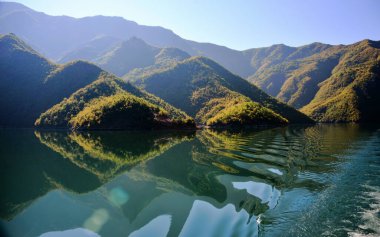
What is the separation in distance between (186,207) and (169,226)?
2633mm

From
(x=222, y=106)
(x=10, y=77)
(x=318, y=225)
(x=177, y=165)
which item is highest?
(x=318, y=225)

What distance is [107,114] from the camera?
403 ft

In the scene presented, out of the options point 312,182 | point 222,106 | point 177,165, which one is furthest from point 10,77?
point 312,182

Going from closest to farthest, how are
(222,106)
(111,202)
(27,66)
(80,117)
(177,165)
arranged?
(111,202) → (177,165) → (80,117) → (222,106) → (27,66)

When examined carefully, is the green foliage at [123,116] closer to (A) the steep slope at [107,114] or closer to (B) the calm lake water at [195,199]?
(A) the steep slope at [107,114]

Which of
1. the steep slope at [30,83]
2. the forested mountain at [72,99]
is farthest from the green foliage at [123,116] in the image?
the steep slope at [30,83]

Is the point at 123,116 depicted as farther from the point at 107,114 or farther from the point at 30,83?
the point at 30,83

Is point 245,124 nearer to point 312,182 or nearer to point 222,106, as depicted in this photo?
point 222,106

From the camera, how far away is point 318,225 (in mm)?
14109

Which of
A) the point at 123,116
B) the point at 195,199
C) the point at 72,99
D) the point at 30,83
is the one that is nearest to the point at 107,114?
the point at 123,116

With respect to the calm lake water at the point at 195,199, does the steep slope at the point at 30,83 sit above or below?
below

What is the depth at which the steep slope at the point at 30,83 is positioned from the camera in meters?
169

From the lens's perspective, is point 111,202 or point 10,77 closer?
point 111,202

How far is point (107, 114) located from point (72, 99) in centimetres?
Result: 4998
